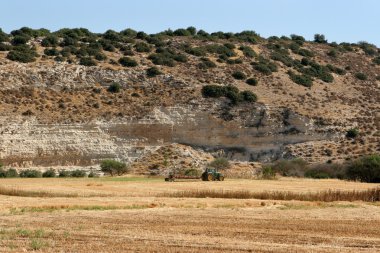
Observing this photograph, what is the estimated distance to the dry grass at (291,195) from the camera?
1654 inches

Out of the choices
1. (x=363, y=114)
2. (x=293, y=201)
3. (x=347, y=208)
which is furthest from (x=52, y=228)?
(x=363, y=114)

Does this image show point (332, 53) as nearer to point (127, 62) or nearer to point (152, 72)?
point (152, 72)

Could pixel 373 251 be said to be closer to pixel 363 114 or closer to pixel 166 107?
pixel 166 107

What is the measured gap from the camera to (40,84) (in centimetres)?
8031

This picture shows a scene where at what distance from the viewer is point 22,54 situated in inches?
3346

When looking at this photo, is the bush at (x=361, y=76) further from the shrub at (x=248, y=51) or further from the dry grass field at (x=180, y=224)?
the dry grass field at (x=180, y=224)

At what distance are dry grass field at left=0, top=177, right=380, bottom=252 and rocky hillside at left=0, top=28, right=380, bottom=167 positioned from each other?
31.0 meters

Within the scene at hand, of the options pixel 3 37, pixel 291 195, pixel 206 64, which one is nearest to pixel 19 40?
pixel 3 37

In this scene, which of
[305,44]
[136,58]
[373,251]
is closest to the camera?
[373,251]

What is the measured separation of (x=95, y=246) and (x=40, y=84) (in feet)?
203

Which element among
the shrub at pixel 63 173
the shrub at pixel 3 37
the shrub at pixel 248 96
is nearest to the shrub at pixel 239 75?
the shrub at pixel 248 96

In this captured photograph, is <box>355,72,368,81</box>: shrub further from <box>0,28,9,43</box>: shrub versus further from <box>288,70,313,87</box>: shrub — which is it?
Result: <box>0,28,9,43</box>: shrub

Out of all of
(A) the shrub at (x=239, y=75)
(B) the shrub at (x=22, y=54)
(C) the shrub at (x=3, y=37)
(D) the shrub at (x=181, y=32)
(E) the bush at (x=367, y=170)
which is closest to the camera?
(E) the bush at (x=367, y=170)

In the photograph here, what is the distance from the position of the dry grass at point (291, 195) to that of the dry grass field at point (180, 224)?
5.36 feet
